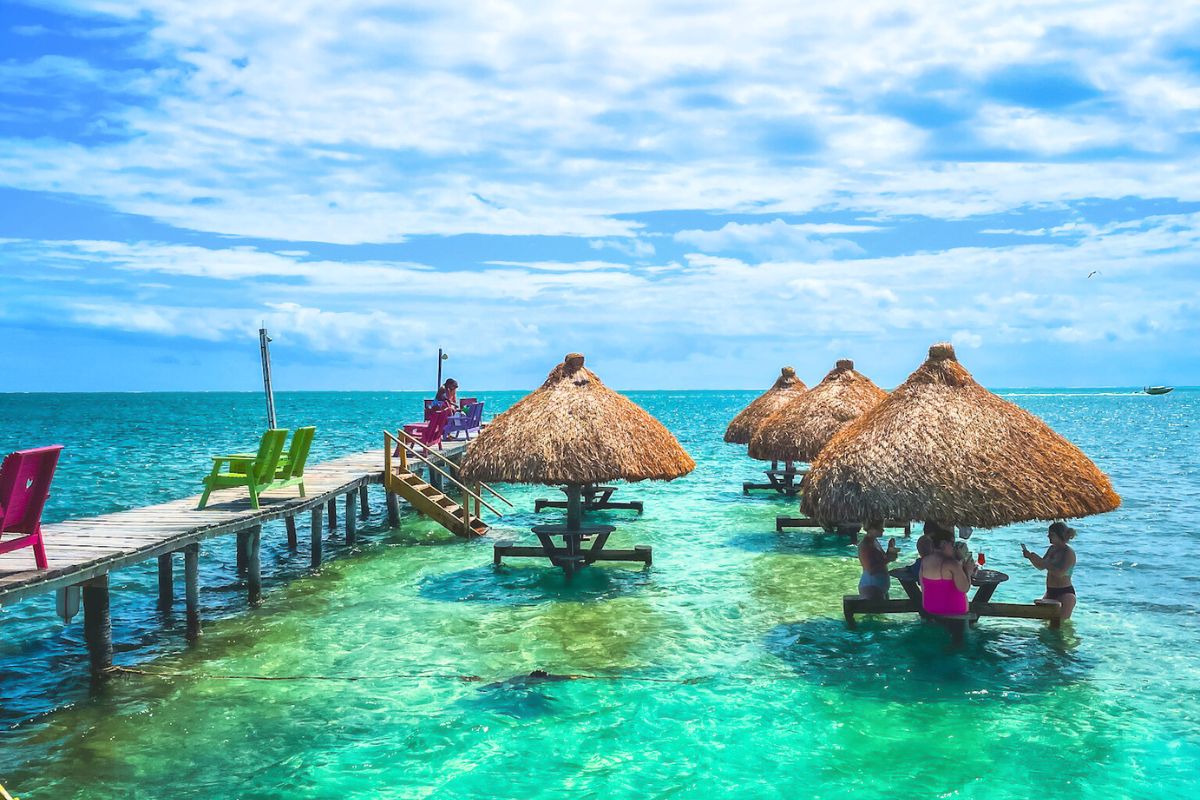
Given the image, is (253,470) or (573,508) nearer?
(253,470)

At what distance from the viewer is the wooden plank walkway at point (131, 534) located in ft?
30.5

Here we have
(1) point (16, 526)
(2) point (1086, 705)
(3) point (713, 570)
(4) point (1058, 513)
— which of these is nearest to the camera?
(1) point (16, 526)

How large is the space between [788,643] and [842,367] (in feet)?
39.2

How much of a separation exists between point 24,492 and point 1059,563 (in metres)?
11.7

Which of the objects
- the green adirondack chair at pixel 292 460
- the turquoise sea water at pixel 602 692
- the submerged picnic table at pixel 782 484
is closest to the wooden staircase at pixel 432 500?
the turquoise sea water at pixel 602 692

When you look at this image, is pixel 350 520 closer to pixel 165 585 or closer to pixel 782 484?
pixel 165 585

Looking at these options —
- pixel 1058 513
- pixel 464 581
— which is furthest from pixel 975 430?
pixel 464 581

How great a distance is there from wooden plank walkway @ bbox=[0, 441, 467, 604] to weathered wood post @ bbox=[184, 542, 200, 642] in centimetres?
24

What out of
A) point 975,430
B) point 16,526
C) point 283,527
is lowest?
point 283,527

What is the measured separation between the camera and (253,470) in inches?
572

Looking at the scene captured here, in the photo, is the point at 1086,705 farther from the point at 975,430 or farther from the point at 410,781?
the point at 410,781

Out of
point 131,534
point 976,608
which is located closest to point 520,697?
point 976,608

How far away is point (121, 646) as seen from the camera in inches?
486

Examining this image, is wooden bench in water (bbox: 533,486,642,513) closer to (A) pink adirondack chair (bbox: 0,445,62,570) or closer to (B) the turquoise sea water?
(B) the turquoise sea water
